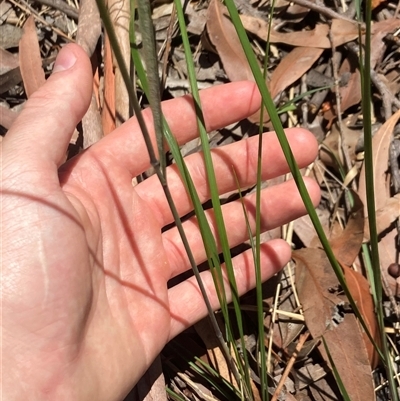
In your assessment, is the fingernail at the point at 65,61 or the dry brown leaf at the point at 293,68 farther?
the dry brown leaf at the point at 293,68

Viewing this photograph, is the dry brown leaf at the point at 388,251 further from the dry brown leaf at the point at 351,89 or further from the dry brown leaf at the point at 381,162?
the dry brown leaf at the point at 351,89

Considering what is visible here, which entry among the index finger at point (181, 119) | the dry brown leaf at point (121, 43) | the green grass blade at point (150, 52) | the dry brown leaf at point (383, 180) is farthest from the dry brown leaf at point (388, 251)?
the green grass blade at point (150, 52)

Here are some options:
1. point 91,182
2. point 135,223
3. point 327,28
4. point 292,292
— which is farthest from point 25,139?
point 327,28

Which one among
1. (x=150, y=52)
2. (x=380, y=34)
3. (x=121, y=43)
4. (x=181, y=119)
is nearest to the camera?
(x=150, y=52)

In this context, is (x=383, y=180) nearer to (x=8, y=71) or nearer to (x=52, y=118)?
(x=52, y=118)

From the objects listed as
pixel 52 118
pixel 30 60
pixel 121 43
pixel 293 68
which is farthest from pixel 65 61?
pixel 293 68

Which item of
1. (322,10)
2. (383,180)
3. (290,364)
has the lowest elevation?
(290,364)
